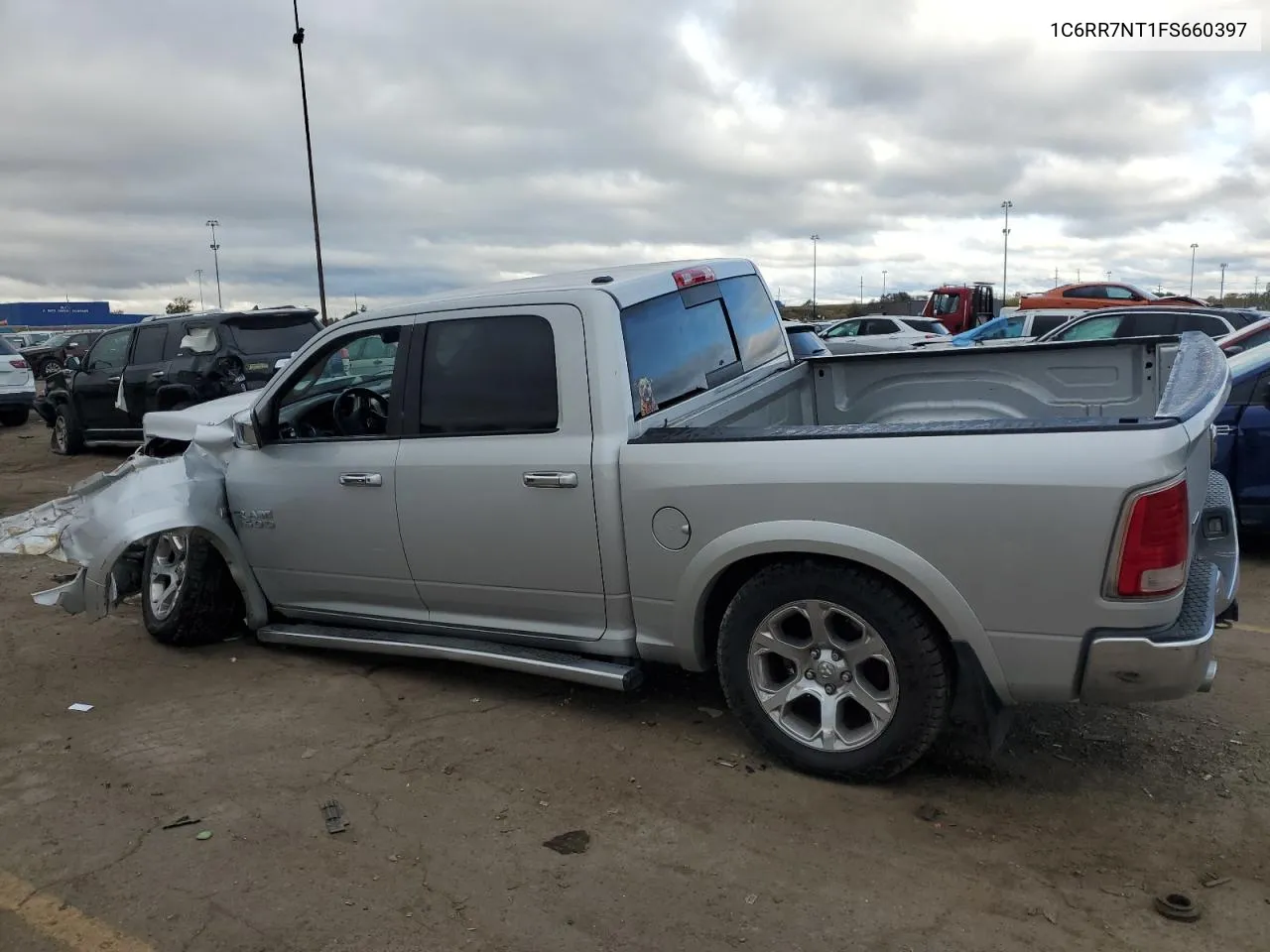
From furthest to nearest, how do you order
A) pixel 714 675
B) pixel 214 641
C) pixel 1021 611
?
pixel 214 641, pixel 714 675, pixel 1021 611

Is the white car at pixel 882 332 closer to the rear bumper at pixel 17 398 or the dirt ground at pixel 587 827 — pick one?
the rear bumper at pixel 17 398

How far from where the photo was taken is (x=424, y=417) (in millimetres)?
4324

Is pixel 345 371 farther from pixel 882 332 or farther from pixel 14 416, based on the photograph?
pixel 882 332

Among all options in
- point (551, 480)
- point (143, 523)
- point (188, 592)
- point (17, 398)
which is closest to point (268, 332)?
point (188, 592)

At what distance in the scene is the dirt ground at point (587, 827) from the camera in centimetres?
281

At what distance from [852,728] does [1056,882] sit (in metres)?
0.83

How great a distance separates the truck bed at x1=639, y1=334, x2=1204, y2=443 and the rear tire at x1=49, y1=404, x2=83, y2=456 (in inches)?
482

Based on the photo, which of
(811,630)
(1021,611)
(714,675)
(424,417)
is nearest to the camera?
(1021,611)

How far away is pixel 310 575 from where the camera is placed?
483 centimetres

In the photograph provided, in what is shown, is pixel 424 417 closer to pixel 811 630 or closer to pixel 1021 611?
pixel 811 630

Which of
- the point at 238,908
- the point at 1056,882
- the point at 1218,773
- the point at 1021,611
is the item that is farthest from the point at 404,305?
the point at 1218,773

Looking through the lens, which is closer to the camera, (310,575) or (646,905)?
(646,905)

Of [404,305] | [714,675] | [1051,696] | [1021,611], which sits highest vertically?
[404,305]

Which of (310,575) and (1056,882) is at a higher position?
(310,575)
